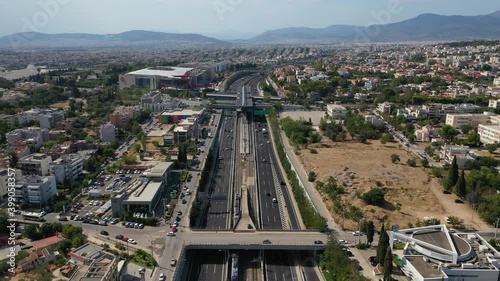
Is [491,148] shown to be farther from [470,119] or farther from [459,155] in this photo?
[470,119]

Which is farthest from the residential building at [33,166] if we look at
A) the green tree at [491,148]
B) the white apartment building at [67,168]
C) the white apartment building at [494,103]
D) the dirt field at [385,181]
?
the white apartment building at [494,103]

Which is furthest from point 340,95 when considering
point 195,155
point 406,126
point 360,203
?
point 360,203

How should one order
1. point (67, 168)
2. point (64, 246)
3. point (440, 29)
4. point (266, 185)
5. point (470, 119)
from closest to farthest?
point (64, 246) → point (67, 168) → point (266, 185) → point (470, 119) → point (440, 29)

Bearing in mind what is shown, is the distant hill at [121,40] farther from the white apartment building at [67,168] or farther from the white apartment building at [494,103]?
the white apartment building at [494,103]

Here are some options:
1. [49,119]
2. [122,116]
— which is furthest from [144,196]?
[49,119]

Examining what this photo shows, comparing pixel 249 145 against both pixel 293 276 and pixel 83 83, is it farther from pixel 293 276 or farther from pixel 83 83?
pixel 83 83
